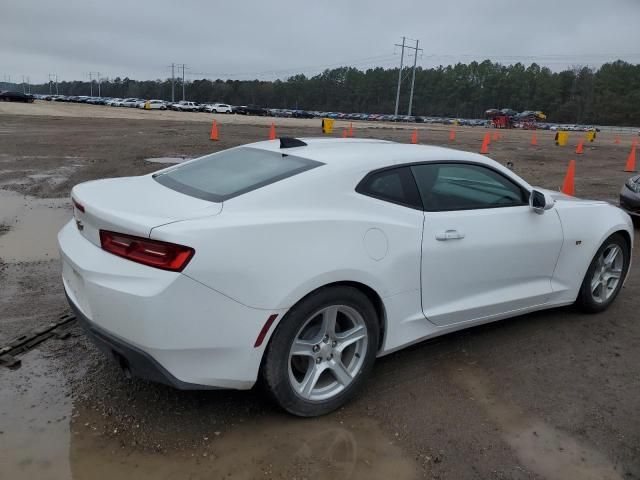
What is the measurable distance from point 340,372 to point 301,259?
0.78 metres

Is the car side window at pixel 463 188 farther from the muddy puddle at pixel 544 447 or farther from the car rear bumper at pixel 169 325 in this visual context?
the car rear bumper at pixel 169 325

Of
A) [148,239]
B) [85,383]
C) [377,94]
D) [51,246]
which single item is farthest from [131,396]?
[377,94]

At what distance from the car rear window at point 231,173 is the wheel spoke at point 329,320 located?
79 centimetres

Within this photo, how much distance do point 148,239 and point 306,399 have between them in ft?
3.99

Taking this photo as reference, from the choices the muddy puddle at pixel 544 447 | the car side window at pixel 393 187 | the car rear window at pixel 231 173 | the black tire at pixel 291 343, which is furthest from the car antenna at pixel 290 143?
the muddy puddle at pixel 544 447

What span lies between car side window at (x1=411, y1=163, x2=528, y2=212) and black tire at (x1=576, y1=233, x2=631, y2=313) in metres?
1.06

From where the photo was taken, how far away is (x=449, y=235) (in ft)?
11.2

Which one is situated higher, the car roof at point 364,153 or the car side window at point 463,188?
the car roof at point 364,153

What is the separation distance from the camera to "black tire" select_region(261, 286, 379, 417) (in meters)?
2.78

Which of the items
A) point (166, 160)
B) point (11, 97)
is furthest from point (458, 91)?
point (166, 160)

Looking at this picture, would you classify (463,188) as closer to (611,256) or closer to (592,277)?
(592,277)

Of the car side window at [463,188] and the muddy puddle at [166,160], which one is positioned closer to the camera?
the car side window at [463,188]

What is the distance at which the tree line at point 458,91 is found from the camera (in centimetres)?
11406

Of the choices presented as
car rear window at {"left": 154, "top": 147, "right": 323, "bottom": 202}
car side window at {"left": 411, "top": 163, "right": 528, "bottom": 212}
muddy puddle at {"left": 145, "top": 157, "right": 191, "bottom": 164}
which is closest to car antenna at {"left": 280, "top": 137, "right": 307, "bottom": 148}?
car rear window at {"left": 154, "top": 147, "right": 323, "bottom": 202}
